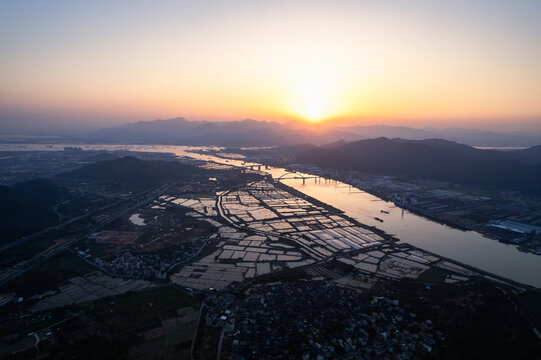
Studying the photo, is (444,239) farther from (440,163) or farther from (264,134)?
(264,134)

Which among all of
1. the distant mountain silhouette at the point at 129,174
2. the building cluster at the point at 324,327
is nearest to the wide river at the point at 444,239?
the building cluster at the point at 324,327

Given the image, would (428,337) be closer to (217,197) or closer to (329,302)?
(329,302)

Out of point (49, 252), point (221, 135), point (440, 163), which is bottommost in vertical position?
point (49, 252)

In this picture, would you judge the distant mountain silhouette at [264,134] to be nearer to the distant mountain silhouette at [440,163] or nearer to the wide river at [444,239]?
the distant mountain silhouette at [440,163]

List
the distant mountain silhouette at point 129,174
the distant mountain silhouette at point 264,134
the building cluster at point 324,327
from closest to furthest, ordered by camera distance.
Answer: the building cluster at point 324,327 < the distant mountain silhouette at point 129,174 < the distant mountain silhouette at point 264,134

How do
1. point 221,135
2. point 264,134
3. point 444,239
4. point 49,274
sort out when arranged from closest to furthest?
point 49,274 → point 444,239 → point 264,134 → point 221,135

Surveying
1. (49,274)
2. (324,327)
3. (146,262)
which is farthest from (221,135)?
(324,327)
